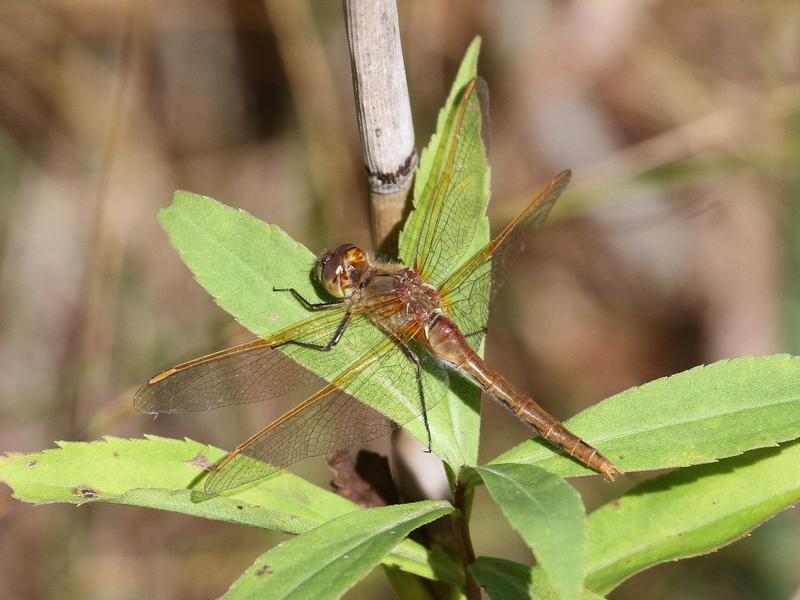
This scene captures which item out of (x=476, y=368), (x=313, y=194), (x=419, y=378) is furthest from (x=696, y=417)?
(x=313, y=194)

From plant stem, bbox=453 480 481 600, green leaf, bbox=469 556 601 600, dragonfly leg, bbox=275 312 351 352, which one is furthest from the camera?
dragonfly leg, bbox=275 312 351 352

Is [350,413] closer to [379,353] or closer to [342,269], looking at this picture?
[379,353]

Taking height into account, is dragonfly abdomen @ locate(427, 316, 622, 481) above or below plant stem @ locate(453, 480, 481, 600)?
above

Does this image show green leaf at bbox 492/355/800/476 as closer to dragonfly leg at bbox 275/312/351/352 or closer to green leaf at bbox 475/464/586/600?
green leaf at bbox 475/464/586/600

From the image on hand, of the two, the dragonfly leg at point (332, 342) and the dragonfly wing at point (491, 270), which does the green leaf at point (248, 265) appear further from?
the dragonfly wing at point (491, 270)

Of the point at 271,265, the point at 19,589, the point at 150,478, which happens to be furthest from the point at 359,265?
the point at 19,589

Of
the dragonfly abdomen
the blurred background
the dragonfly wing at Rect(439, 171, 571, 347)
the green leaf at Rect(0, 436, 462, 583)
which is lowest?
the green leaf at Rect(0, 436, 462, 583)

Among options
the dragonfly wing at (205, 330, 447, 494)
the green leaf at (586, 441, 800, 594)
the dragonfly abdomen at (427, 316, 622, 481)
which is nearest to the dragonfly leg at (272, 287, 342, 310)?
the dragonfly wing at (205, 330, 447, 494)
